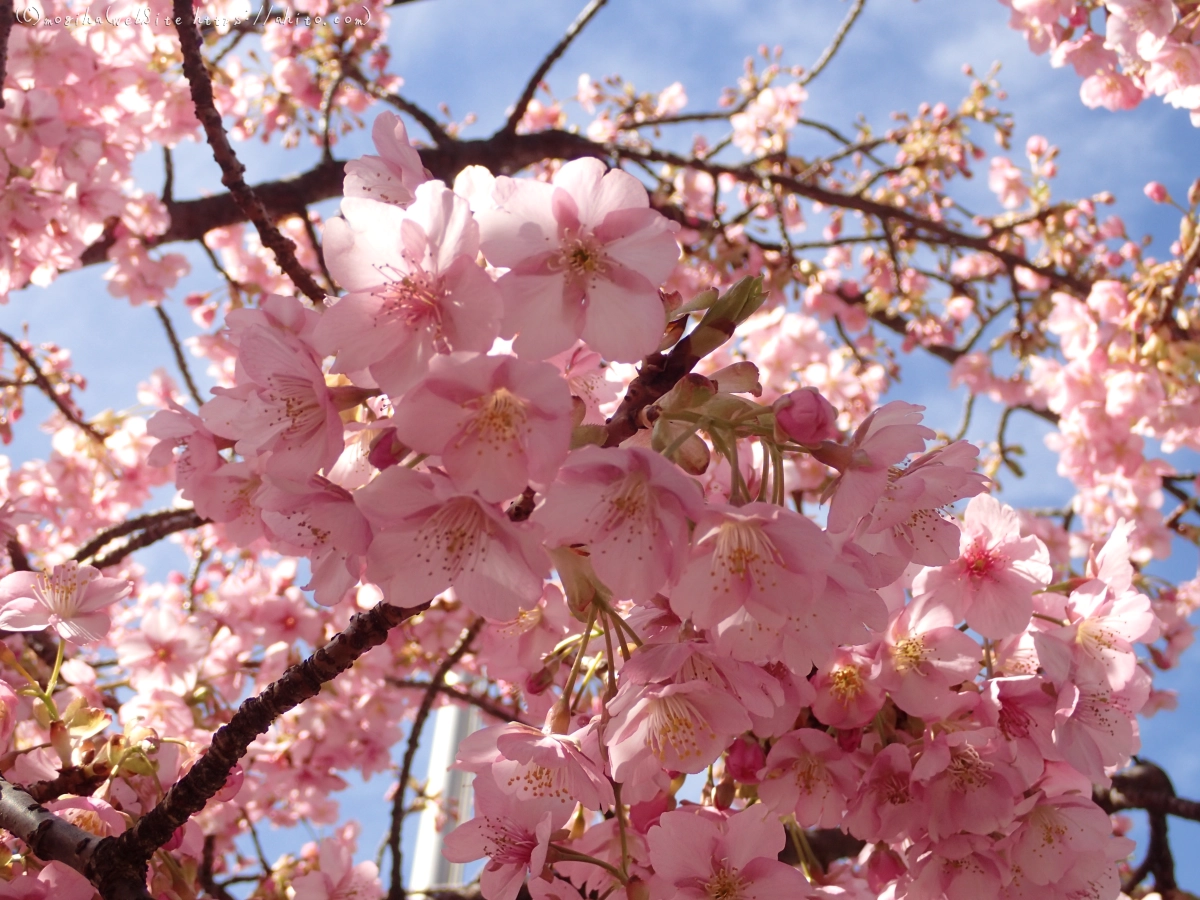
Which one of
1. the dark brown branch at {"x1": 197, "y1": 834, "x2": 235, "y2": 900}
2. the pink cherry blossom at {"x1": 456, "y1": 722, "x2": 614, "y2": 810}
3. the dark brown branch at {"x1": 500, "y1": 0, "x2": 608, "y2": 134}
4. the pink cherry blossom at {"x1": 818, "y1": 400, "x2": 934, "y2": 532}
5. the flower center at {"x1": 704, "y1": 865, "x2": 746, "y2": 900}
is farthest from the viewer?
the dark brown branch at {"x1": 500, "y1": 0, "x2": 608, "y2": 134}

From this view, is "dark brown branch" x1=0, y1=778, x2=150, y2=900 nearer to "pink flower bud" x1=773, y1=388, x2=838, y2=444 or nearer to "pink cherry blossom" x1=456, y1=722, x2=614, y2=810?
"pink cherry blossom" x1=456, y1=722, x2=614, y2=810

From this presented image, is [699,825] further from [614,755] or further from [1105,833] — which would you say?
[1105,833]

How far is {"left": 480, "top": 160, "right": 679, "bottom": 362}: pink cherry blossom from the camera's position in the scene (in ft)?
2.97

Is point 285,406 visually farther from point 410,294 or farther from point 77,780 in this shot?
point 77,780

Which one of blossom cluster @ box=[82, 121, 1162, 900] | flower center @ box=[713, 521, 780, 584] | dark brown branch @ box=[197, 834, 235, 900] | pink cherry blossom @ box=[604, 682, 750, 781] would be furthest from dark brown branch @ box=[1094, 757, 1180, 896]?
dark brown branch @ box=[197, 834, 235, 900]

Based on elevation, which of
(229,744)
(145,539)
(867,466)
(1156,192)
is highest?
(1156,192)

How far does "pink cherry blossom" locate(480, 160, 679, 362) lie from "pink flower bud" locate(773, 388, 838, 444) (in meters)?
0.17

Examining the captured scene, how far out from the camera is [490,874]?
1218 millimetres

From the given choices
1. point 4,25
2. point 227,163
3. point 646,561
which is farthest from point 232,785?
point 4,25

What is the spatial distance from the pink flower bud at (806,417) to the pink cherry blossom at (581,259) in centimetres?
17

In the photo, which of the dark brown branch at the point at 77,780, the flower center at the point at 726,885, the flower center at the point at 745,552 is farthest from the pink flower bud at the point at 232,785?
the flower center at the point at 745,552

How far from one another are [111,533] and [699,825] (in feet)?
7.71

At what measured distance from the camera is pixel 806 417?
0.95 m

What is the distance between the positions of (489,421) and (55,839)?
79 centimetres
